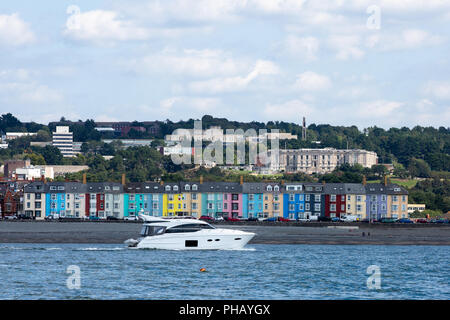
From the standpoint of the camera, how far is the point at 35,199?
146125 mm

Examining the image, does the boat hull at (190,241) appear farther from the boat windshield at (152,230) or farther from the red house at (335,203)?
the red house at (335,203)

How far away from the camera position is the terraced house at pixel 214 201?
147 metres

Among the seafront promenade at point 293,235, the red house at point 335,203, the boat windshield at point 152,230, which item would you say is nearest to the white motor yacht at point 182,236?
the boat windshield at point 152,230

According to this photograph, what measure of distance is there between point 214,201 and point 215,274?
101983 mm

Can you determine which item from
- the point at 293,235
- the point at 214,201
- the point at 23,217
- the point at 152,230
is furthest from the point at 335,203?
the point at 152,230

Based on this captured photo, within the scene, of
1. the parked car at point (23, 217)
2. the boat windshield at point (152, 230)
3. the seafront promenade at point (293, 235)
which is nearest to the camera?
the boat windshield at point (152, 230)

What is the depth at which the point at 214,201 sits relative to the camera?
484ft

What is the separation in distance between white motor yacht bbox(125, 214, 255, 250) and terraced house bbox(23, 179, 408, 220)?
86001mm

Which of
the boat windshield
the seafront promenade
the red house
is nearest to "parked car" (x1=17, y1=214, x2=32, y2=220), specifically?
the seafront promenade

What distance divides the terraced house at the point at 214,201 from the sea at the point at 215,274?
3148 inches
